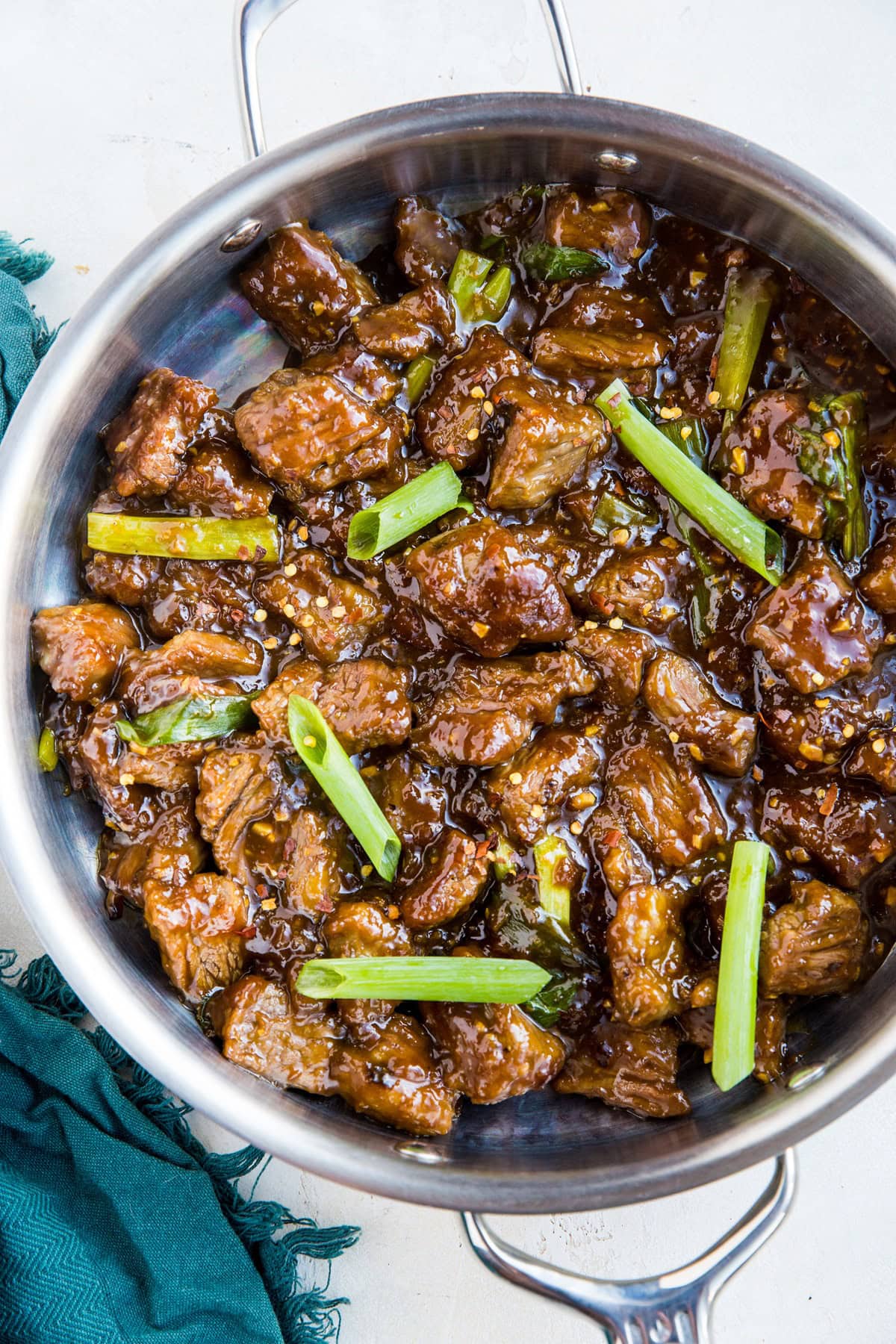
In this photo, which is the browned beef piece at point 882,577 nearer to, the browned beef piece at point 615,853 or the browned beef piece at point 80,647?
the browned beef piece at point 615,853

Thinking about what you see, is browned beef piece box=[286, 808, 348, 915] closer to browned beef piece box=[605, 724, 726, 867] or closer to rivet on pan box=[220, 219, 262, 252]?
browned beef piece box=[605, 724, 726, 867]

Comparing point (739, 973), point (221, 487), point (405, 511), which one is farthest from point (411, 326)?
point (739, 973)

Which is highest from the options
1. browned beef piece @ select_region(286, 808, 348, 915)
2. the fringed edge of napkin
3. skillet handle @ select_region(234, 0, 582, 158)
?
skillet handle @ select_region(234, 0, 582, 158)

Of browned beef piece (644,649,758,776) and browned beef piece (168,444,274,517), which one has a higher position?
browned beef piece (168,444,274,517)

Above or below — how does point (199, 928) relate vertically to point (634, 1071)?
above

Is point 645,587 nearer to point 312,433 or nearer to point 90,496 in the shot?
point 312,433

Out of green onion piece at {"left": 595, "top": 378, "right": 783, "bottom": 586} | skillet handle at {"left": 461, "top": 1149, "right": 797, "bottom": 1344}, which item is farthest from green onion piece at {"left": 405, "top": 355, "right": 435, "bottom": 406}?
skillet handle at {"left": 461, "top": 1149, "right": 797, "bottom": 1344}
